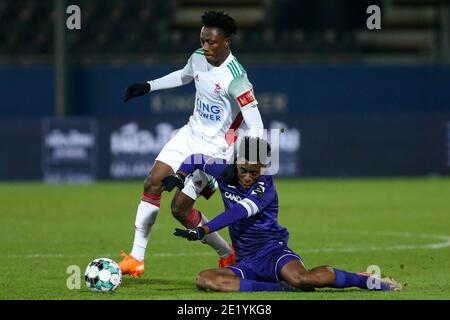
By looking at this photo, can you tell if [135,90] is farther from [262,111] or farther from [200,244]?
[262,111]

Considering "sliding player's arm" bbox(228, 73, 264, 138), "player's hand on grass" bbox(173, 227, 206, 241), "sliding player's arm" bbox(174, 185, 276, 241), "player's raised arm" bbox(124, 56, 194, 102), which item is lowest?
"player's hand on grass" bbox(173, 227, 206, 241)

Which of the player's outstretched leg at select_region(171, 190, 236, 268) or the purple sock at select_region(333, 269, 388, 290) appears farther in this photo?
the player's outstretched leg at select_region(171, 190, 236, 268)

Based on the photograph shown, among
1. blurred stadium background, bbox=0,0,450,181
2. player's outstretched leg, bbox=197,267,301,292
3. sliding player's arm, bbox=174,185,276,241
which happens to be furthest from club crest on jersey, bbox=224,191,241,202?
blurred stadium background, bbox=0,0,450,181

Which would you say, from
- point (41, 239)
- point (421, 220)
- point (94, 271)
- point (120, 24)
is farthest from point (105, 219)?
point (120, 24)

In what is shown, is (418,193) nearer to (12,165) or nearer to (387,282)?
(12,165)

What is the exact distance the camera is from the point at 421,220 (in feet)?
52.2

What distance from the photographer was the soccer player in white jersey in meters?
9.74

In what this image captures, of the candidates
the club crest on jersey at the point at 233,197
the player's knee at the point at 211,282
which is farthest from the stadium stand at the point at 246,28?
the player's knee at the point at 211,282

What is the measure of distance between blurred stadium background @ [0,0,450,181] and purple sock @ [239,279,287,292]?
14.6 m

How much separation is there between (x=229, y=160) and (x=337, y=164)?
13.9m

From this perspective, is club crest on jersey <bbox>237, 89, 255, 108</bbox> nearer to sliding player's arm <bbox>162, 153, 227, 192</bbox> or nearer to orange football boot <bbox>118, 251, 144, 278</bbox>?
sliding player's arm <bbox>162, 153, 227, 192</bbox>

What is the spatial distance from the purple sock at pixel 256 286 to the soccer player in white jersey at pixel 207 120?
1.49m

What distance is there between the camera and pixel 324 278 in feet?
27.7

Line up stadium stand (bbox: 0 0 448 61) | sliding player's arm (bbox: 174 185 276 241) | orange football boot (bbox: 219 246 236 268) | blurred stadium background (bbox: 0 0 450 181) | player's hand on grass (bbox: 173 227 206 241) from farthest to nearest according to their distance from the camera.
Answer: stadium stand (bbox: 0 0 448 61) → blurred stadium background (bbox: 0 0 450 181) → orange football boot (bbox: 219 246 236 268) → sliding player's arm (bbox: 174 185 276 241) → player's hand on grass (bbox: 173 227 206 241)
